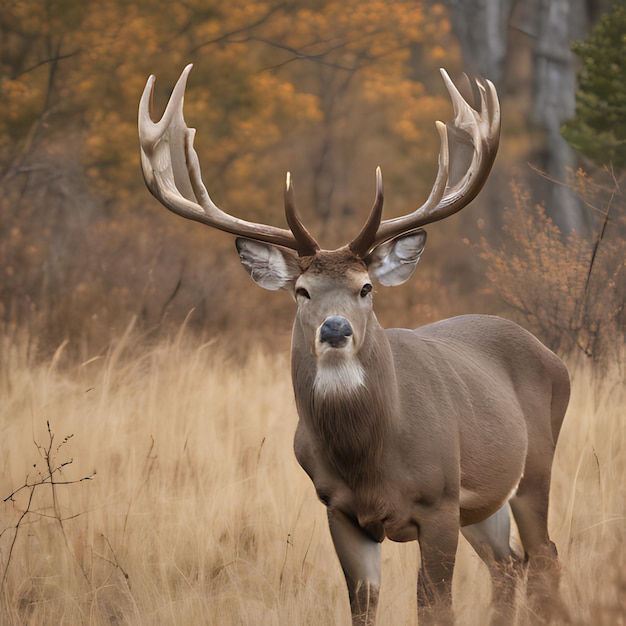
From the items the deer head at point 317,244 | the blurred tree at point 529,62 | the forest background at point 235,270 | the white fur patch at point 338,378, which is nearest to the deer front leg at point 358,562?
the forest background at point 235,270

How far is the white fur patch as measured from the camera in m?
4.23

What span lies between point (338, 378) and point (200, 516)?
2308 millimetres

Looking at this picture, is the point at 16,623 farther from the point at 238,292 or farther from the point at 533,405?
the point at 238,292

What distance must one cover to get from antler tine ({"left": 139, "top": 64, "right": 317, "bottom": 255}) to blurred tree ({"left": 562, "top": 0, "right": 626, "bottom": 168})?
710 centimetres

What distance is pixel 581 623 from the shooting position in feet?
12.4

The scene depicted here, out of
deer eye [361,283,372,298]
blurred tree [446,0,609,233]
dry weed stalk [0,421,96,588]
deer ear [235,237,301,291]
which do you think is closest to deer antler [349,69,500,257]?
deer eye [361,283,372,298]

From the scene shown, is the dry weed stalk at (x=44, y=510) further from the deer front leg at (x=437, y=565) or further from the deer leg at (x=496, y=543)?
the deer leg at (x=496, y=543)

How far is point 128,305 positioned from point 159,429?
5.05 m

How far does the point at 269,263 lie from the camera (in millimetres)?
Result: 4684

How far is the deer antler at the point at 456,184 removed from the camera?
455 centimetres

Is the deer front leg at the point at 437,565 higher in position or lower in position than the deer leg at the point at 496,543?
higher

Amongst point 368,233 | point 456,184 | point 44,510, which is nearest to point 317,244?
point 368,233

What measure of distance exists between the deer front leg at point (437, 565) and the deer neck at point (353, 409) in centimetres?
31

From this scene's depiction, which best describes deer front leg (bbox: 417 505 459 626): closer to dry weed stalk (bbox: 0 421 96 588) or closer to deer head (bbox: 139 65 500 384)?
deer head (bbox: 139 65 500 384)
